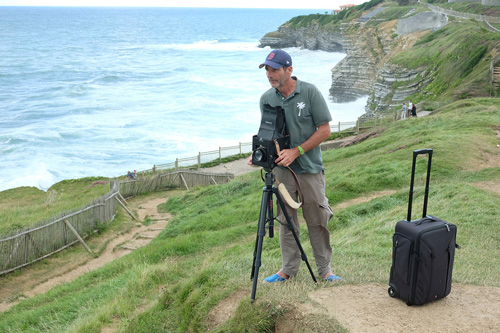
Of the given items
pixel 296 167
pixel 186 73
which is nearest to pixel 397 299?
pixel 296 167

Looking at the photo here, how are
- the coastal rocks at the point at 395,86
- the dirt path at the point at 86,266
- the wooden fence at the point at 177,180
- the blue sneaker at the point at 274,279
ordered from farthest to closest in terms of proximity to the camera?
1. the coastal rocks at the point at 395,86
2. the wooden fence at the point at 177,180
3. the dirt path at the point at 86,266
4. the blue sneaker at the point at 274,279

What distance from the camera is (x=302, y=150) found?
4621mm

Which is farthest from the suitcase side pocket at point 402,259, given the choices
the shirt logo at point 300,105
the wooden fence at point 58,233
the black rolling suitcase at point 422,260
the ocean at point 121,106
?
the ocean at point 121,106

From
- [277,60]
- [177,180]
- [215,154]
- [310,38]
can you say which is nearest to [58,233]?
[177,180]

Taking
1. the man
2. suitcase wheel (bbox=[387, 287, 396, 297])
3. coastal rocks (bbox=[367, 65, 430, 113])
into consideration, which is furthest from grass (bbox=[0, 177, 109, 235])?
coastal rocks (bbox=[367, 65, 430, 113])

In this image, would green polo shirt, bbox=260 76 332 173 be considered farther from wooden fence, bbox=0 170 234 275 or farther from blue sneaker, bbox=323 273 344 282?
wooden fence, bbox=0 170 234 275

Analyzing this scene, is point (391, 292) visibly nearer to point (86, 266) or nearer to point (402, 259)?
point (402, 259)

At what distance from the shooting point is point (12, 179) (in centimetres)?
3197

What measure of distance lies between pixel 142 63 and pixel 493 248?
94.2m

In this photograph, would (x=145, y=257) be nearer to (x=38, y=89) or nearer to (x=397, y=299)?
(x=397, y=299)

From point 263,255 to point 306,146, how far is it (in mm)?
3426

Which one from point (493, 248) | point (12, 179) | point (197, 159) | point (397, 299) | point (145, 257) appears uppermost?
point (397, 299)

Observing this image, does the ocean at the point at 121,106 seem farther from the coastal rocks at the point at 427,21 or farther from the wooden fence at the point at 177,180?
the wooden fence at the point at 177,180

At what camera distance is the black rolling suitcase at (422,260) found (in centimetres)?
419
